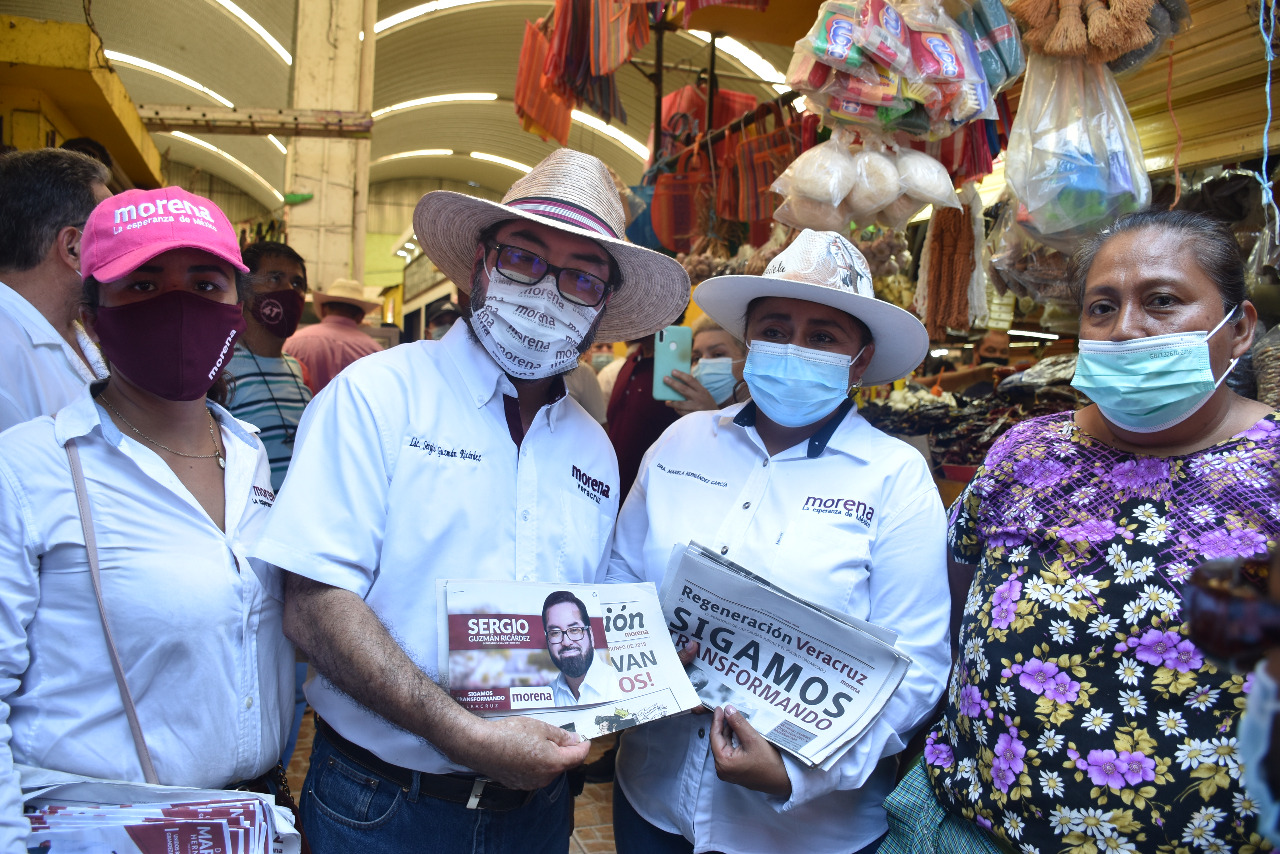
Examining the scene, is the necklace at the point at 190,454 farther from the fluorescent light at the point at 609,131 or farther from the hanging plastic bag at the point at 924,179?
the fluorescent light at the point at 609,131

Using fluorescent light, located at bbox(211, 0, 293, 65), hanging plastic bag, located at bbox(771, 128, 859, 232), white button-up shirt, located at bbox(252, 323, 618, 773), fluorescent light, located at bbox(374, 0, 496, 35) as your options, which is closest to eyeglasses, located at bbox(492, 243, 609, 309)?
white button-up shirt, located at bbox(252, 323, 618, 773)

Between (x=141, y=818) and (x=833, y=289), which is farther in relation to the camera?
(x=833, y=289)

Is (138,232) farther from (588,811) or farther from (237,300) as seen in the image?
(588,811)

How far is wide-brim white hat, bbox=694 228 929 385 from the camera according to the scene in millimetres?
2109

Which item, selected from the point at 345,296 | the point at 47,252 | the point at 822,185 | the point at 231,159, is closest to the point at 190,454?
the point at 47,252

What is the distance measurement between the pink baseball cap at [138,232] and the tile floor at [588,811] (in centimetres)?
284

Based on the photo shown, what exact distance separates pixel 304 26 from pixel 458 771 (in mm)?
9310

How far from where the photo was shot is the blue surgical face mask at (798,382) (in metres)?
2.10

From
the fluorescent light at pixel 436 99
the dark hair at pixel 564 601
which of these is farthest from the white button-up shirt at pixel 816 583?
the fluorescent light at pixel 436 99

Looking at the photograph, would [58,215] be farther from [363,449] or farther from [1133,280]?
[1133,280]

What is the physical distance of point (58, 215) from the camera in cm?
237

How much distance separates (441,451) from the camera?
1781 millimetres

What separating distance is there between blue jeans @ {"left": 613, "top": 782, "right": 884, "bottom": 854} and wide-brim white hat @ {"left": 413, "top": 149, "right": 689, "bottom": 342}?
1204mm

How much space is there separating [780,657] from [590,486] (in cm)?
59
